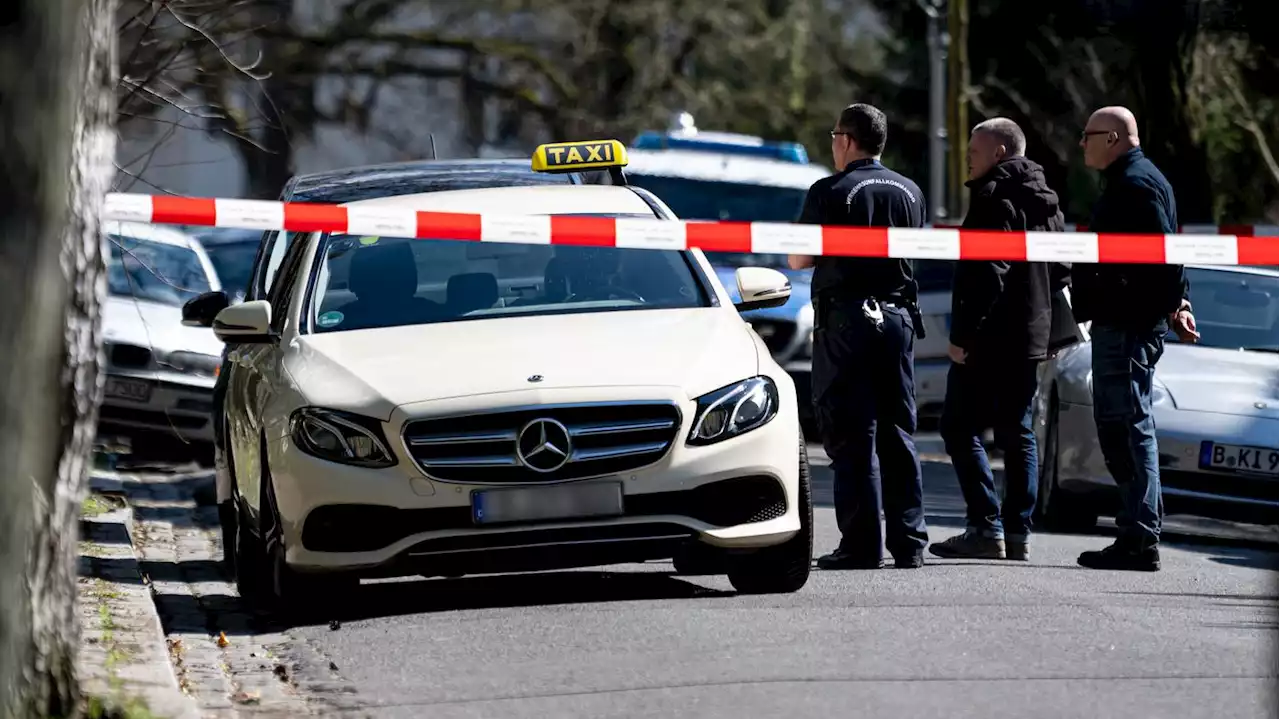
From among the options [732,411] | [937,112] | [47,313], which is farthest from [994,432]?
[937,112]

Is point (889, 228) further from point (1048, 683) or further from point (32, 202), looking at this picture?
point (32, 202)

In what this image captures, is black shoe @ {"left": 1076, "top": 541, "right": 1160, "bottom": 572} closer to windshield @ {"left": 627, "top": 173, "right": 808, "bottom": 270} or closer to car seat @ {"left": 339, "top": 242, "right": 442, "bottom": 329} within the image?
car seat @ {"left": 339, "top": 242, "right": 442, "bottom": 329}

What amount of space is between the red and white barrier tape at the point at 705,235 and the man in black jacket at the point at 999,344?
0.40 meters

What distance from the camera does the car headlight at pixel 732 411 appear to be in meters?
8.15

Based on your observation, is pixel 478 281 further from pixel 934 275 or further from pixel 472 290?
pixel 934 275

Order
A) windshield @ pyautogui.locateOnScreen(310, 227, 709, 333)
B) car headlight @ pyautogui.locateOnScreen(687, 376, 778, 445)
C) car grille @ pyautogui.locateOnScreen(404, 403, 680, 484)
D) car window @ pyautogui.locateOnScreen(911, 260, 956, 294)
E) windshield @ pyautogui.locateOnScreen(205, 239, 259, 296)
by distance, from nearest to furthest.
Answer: car grille @ pyautogui.locateOnScreen(404, 403, 680, 484)
car headlight @ pyautogui.locateOnScreen(687, 376, 778, 445)
windshield @ pyautogui.locateOnScreen(310, 227, 709, 333)
car window @ pyautogui.locateOnScreen(911, 260, 956, 294)
windshield @ pyautogui.locateOnScreen(205, 239, 259, 296)

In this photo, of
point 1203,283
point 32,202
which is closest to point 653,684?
point 32,202

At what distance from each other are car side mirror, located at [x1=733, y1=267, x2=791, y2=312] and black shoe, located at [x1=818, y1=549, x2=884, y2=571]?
3.40 ft

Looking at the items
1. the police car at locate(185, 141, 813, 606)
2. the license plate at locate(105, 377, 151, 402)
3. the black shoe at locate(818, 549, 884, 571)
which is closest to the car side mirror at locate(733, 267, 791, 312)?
the police car at locate(185, 141, 813, 606)

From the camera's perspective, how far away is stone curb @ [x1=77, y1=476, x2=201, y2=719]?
6250 millimetres

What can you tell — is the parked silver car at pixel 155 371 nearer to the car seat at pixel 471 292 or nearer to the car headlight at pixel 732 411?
the car seat at pixel 471 292

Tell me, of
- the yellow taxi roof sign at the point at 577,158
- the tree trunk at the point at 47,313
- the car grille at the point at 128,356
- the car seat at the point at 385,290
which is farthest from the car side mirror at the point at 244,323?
the car grille at the point at 128,356

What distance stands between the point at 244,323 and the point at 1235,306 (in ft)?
19.8

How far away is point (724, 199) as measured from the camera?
19.6m
